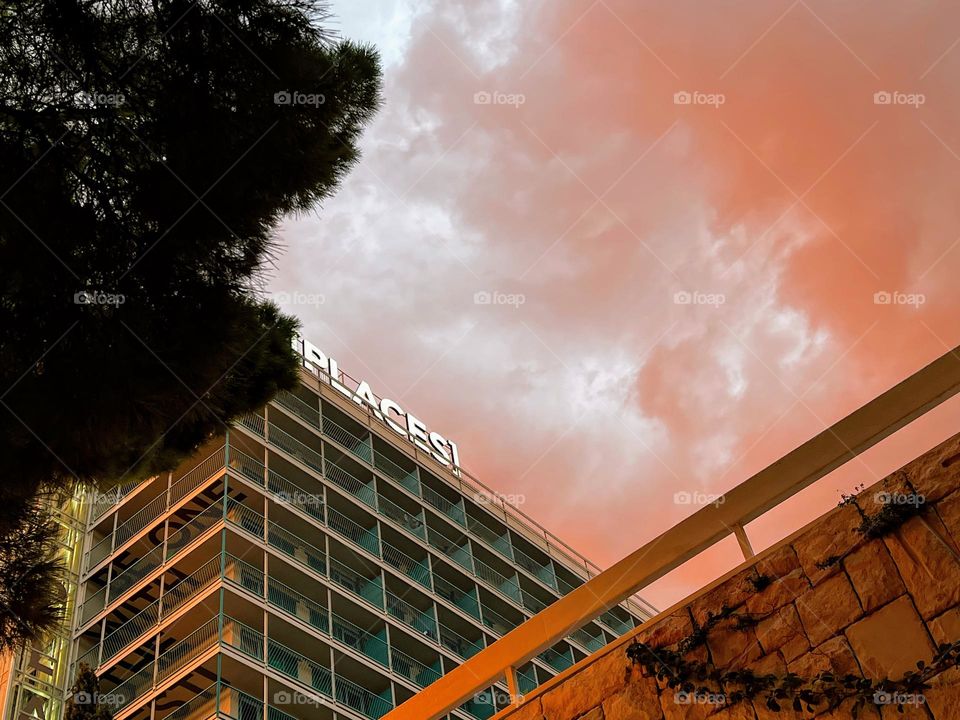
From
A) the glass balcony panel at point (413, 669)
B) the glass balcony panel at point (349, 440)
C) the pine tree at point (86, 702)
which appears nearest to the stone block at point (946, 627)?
the pine tree at point (86, 702)

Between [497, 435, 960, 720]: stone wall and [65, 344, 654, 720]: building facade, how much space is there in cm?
2170

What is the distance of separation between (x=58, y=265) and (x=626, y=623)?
157 feet

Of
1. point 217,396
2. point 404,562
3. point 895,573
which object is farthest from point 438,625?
point 895,573

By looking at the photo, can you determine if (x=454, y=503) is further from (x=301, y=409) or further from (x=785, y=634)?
(x=785, y=634)

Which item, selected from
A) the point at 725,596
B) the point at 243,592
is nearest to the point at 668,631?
the point at 725,596

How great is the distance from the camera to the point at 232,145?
659cm

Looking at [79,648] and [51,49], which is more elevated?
[79,648]

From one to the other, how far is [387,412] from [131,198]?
37.6 meters

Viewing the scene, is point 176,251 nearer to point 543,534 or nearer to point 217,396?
point 217,396

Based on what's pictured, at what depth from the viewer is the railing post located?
5297mm

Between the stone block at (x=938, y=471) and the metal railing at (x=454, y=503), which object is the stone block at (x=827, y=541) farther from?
the metal railing at (x=454, y=503)

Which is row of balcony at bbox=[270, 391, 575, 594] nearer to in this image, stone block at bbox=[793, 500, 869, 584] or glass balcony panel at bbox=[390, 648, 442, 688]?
glass balcony panel at bbox=[390, 648, 442, 688]

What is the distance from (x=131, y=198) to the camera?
663 centimetres

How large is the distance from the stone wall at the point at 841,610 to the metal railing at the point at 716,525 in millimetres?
218
